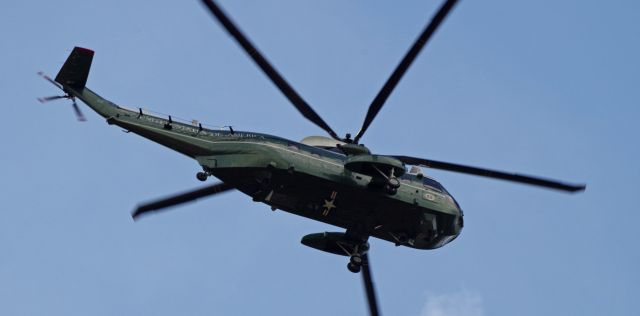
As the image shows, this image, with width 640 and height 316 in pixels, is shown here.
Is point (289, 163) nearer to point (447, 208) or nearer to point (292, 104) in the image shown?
point (292, 104)

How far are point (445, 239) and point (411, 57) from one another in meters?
7.39

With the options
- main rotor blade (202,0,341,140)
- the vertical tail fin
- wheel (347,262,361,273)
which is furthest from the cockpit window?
the vertical tail fin

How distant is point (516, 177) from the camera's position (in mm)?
28578

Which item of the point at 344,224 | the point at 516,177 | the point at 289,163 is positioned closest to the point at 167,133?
the point at 289,163

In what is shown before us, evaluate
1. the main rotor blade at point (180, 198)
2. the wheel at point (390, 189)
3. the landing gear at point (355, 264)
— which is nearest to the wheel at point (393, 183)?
the wheel at point (390, 189)

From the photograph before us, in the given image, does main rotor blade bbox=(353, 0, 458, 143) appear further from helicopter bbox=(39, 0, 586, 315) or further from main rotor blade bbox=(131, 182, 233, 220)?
main rotor blade bbox=(131, 182, 233, 220)

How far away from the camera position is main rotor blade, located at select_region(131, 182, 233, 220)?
28.5 metres

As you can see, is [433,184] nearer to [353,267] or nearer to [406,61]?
[353,267]

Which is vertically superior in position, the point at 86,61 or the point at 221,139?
the point at 86,61

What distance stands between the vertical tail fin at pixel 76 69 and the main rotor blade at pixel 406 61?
1026 centimetres

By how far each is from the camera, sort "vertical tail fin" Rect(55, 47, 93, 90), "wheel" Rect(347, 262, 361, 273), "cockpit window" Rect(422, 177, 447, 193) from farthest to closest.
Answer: "vertical tail fin" Rect(55, 47, 93, 90) < "cockpit window" Rect(422, 177, 447, 193) < "wheel" Rect(347, 262, 361, 273)

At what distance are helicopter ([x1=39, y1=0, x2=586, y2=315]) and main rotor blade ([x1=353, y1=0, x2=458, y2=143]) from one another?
0.14ft

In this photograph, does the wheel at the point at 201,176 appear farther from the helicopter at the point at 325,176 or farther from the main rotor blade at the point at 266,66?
the main rotor blade at the point at 266,66

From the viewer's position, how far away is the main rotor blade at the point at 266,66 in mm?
25703
